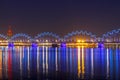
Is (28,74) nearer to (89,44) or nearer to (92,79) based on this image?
(92,79)

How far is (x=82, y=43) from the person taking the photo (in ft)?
340

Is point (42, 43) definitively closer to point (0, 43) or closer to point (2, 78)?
point (0, 43)

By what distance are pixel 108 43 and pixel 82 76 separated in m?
73.8

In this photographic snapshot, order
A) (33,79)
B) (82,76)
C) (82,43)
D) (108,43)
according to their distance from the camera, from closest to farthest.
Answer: (33,79) → (82,76) → (108,43) → (82,43)

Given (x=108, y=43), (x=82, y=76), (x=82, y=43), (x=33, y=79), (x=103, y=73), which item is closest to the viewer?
→ (x=33, y=79)

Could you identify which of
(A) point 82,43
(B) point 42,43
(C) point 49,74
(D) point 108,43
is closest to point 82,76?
(C) point 49,74

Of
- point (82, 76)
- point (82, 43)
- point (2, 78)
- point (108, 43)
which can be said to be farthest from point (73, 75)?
point (82, 43)

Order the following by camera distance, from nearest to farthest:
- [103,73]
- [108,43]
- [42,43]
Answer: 1. [103,73]
2. [108,43]
3. [42,43]

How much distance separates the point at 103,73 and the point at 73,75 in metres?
2.18

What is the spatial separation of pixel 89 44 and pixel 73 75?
259 ft

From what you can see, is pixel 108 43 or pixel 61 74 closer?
pixel 61 74

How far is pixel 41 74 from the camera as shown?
22.9 m

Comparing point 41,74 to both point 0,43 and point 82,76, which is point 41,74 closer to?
point 82,76

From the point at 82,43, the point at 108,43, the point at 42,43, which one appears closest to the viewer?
the point at 108,43
